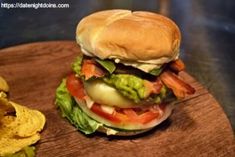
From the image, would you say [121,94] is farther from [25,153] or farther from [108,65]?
[25,153]

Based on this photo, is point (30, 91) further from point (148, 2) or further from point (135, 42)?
point (148, 2)

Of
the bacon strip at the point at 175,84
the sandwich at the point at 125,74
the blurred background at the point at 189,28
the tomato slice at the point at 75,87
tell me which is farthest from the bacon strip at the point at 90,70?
the blurred background at the point at 189,28

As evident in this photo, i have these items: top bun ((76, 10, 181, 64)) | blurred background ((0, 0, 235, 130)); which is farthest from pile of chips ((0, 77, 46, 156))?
blurred background ((0, 0, 235, 130))

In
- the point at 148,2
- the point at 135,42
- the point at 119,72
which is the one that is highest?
the point at 135,42

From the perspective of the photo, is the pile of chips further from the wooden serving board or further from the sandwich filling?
the sandwich filling

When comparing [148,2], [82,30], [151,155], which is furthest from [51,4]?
[151,155]

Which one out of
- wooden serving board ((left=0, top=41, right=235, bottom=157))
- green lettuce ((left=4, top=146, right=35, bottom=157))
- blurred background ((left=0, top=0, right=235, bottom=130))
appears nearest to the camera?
green lettuce ((left=4, top=146, right=35, bottom=157))
